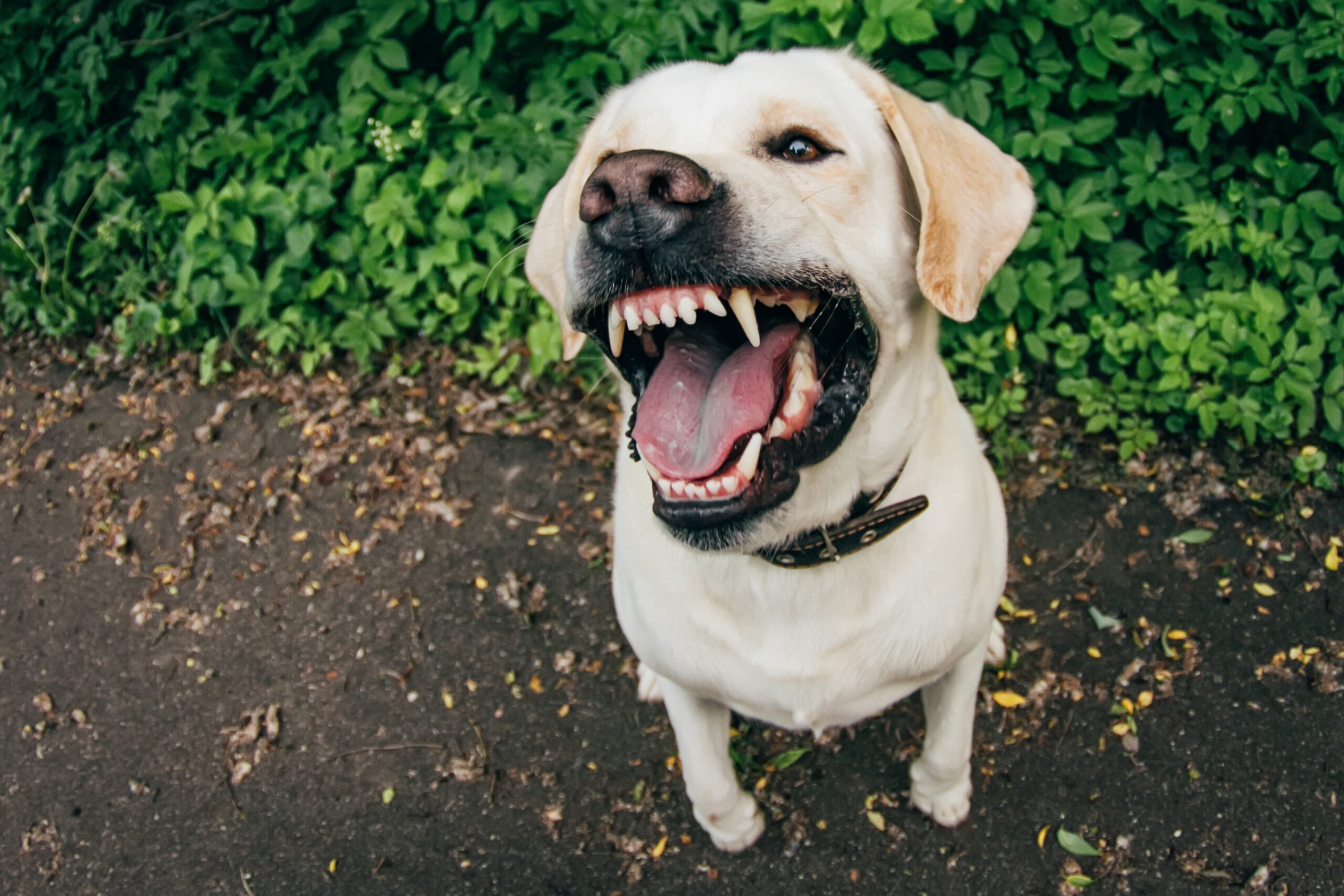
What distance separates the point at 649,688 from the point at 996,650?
3.57ft

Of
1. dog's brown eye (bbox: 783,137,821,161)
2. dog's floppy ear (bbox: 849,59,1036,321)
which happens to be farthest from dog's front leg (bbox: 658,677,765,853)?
dog's brown eye (bbox: 783,137,821,161)

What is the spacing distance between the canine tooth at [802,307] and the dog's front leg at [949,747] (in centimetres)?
98

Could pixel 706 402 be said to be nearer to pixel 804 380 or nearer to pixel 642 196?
pixel 804 380

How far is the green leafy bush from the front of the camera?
281cm

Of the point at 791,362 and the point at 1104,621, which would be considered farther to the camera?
the point at 1104,621

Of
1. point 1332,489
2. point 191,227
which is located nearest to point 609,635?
point 191,227

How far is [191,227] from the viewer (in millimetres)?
3338

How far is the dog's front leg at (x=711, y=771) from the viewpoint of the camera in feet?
7.11

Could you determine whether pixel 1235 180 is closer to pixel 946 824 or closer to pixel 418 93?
pixel 946 824

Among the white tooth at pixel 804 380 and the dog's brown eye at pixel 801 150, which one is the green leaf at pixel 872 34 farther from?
the white tooth at pixel 804 380

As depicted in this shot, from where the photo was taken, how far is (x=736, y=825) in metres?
2.41

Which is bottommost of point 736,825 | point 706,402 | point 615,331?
point 736,825

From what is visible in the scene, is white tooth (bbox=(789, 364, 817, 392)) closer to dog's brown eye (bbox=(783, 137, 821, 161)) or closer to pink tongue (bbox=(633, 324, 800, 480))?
pink tongue (bbox=(633, 324, 800, 480))

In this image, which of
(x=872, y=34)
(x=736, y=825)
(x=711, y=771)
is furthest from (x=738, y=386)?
(x=872, y=34)
